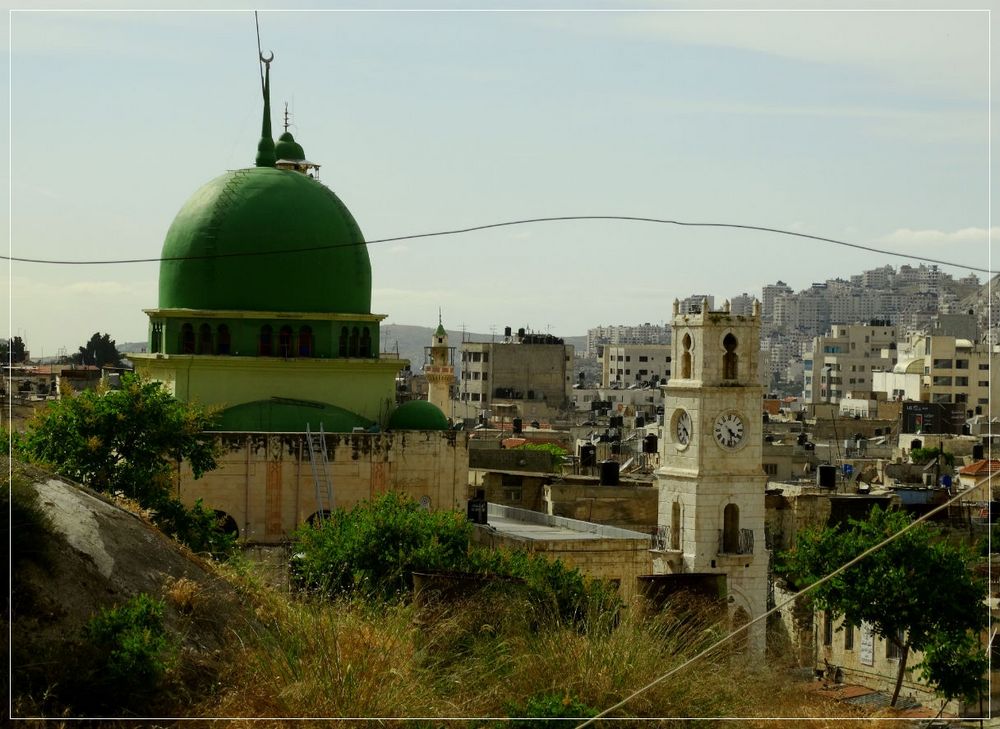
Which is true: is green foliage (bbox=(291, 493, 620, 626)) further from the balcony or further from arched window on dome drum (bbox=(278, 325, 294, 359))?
Answer: the balcony

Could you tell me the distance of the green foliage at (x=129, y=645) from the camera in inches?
570

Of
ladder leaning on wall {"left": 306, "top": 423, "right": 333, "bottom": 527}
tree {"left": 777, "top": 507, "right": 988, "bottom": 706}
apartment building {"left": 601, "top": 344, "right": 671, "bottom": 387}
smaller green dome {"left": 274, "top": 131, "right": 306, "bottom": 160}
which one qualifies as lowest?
tree {"left": 777, "top": 507, "right": 988, "bottom": 706}

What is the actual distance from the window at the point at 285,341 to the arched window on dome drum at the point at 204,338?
1.40m

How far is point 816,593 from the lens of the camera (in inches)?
1183

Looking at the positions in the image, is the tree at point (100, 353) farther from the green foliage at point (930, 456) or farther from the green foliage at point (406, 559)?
the green foliage at point (406, 559)

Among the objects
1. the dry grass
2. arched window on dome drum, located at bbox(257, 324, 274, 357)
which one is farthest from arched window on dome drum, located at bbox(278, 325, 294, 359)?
the dry grass

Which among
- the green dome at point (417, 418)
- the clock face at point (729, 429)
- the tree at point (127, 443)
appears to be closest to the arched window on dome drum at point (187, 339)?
the green dome at point (417, 418)

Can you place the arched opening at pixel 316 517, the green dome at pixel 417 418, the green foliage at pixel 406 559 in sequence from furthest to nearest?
the green dome at pixel 417 418
the arched opening at pixel 316 517
the green foliage at pixel 406 559

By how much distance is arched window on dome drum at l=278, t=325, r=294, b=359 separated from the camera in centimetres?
3525

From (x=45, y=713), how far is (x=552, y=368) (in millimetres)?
86442

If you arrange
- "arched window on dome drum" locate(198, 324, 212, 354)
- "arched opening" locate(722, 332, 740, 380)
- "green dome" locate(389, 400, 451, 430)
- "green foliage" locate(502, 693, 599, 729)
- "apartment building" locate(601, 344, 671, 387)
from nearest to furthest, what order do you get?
1. "green foliage" locate(502, 693, 599, 729)
2. "arched window on dome drum" locate(198, 324, 212, 354)
3. "green dome" locate(389, 400, 451, 430)
4. "arched opening" locate(722, 332, 740, 380)
5. "apartment building" locate(601, 344, 671, 387)

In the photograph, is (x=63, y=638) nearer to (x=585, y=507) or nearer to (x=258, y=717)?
(x=258, y=717)

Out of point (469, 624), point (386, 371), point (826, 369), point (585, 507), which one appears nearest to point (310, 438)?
point (386, 371)

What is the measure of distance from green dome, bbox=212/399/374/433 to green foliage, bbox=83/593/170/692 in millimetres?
19902
